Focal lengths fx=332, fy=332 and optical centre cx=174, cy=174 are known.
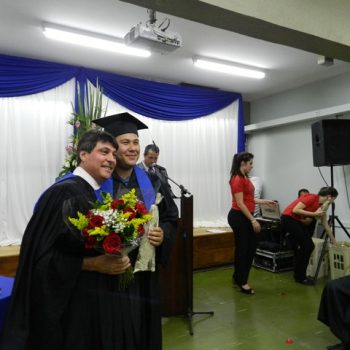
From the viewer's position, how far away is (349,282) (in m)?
2.58

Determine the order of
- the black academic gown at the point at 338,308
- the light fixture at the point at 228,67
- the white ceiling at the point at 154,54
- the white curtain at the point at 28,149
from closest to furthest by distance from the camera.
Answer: the black academic gown at the point at 338,308, the white ceiling at the point at 154,54, the white curtain at the point at 28,149, the light fixture at the point at 228,67

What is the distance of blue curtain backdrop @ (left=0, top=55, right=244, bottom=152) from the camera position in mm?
4238

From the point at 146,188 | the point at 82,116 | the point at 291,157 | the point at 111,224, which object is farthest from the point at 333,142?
the point at 111,224

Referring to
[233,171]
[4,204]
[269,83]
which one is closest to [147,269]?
[233,171]

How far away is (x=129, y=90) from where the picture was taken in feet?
16.3

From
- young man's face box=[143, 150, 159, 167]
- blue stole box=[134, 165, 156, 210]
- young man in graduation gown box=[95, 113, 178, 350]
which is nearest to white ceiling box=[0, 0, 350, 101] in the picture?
young man's face box=[143, 150, 159, 167]

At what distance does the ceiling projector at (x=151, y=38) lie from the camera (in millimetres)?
2982

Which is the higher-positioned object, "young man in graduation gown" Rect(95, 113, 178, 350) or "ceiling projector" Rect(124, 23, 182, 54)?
"ceiling projector" Rect(124, 23, 182, 54)

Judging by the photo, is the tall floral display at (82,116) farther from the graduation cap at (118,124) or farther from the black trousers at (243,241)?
the black trousers at (243,241)

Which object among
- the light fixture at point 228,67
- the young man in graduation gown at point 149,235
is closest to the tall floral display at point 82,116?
the light fixture at point 228,67

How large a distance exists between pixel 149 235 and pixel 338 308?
5.75ft

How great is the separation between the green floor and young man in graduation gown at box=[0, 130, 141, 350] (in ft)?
4.39

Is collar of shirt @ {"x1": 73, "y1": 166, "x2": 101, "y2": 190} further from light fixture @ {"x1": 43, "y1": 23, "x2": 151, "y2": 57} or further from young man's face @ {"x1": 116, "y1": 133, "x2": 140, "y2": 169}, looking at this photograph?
light fixture @ {"x1": 43, "y1": 23, "x2": 151, "y2": 57}

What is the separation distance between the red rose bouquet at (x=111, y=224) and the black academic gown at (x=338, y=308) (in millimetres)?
1887
